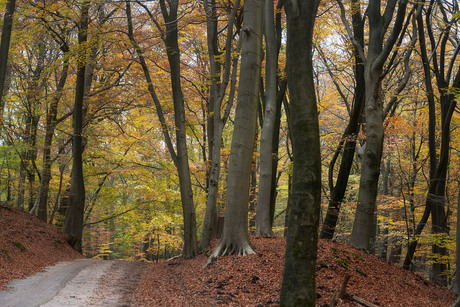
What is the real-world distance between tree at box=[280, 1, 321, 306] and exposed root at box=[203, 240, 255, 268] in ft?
12.4

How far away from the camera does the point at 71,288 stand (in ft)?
22.6

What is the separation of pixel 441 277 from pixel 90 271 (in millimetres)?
10743

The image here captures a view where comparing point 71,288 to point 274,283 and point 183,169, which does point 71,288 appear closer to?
point 274,283

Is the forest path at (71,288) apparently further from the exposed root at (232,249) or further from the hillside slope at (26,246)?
the exposed root at (232,249)

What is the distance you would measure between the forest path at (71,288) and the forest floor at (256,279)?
209 mm

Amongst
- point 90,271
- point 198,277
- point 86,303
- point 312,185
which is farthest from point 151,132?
point 312,185

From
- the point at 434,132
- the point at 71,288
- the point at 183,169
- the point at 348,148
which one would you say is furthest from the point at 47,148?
the point at 434,132

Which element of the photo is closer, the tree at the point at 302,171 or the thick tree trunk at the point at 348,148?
the tree at the point at 302,171

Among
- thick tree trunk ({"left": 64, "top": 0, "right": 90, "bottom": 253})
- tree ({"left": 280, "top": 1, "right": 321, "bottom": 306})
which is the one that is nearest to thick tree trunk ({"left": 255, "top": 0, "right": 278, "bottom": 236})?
tree ({"left": 280, "top": 1, "right": 321, "bottom": 306})

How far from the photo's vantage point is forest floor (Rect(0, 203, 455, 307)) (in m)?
5.64

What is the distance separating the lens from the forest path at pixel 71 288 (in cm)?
581

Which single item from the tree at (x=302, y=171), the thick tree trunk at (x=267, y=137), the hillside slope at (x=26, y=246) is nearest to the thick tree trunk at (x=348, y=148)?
the thick tree trunk at (x=267, y=137)

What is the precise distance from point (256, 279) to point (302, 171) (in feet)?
9.88

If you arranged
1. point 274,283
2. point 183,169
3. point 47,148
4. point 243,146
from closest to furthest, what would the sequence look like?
1. point 274,283
2. point 243,146
3. point 183,169
4. point 47,148
